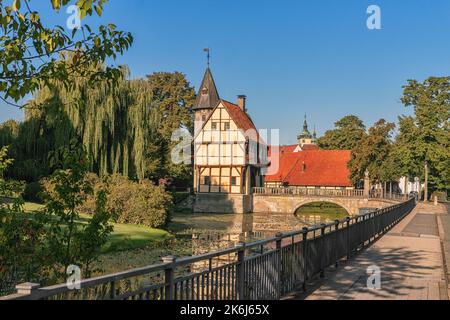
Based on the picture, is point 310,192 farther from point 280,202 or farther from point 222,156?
point 222,156

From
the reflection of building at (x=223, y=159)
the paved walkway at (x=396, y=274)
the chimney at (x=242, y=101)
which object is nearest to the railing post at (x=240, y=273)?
the paved walkway at (x=396, y=274)

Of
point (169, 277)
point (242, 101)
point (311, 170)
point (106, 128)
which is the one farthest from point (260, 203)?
point (169, 277)

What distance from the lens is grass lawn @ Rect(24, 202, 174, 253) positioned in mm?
18539

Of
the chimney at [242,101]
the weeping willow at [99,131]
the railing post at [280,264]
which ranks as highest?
the chimney at [242,101]

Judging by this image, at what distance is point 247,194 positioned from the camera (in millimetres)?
50125

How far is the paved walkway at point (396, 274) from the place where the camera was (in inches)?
316

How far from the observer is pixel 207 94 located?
55.1m

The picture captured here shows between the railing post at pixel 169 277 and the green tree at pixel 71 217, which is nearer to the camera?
the railing post at pixel 169 277

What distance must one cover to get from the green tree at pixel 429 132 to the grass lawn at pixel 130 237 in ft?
105

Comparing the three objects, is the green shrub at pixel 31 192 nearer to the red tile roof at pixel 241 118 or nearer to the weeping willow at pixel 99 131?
the weeping willow at pixel 99 131

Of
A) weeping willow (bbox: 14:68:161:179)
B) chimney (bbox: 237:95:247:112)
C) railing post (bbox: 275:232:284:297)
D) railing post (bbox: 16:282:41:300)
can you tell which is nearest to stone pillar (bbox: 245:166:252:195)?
chimney (bbox: 237:95:247:112)

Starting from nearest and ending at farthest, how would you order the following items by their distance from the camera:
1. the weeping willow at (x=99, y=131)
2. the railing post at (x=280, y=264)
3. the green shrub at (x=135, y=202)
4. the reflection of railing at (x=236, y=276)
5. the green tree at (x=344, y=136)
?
the reflection of railing at (x=236, y=276) → the railing post at (x=280, y=264) → the green shrub at (x=135, y=202) → the weeping willow at (x=99, y=131) → the green tree at (x=344, y=136)

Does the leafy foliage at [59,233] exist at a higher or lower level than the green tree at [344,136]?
lower
